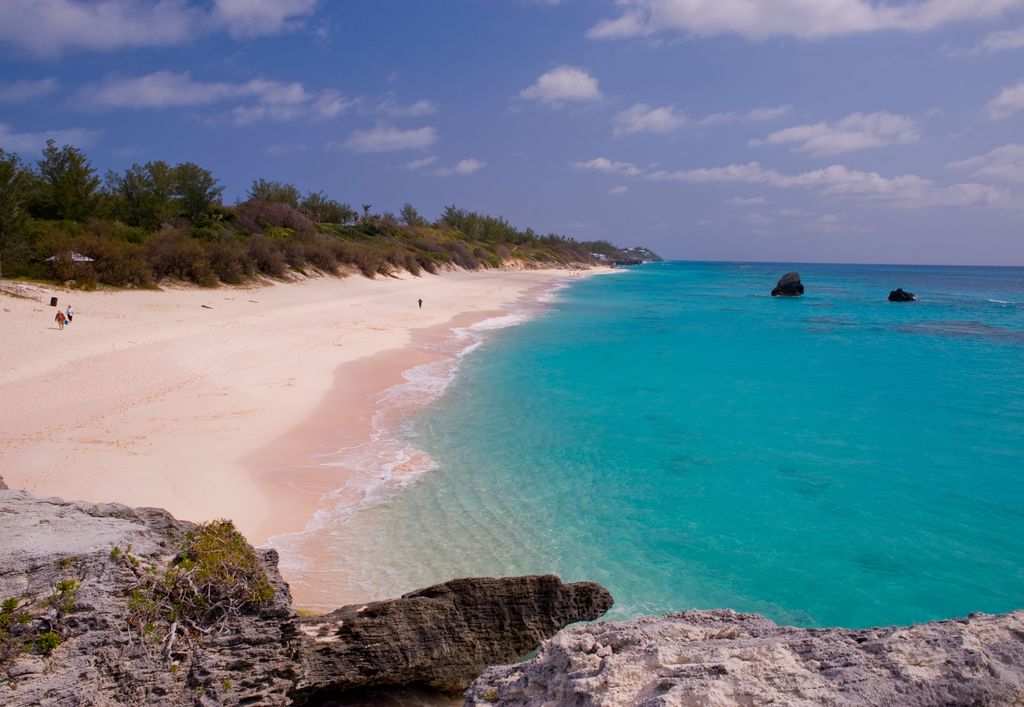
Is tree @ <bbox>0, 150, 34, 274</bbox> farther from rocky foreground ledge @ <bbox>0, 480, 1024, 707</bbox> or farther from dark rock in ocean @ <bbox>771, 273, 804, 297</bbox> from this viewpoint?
dark rock in ocean @ <bbox>771, 273, 804, 297</bbox>

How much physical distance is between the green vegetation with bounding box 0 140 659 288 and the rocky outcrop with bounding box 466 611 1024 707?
1044 inches

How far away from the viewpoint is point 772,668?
295 cm

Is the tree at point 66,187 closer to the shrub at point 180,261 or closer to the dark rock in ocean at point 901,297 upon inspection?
the shrub at point 180,261

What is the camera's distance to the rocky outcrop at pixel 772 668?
2771 mm

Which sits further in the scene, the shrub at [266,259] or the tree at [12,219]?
the shrub at [266,259]

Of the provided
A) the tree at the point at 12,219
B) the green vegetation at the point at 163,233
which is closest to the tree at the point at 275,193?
the green vegetation at the point at 163,233

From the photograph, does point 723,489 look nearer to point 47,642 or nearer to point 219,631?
point 219,631

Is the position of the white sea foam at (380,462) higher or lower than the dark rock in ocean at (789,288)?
lower

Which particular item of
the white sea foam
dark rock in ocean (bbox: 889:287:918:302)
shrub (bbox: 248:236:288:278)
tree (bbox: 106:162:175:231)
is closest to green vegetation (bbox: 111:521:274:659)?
the white sea foam

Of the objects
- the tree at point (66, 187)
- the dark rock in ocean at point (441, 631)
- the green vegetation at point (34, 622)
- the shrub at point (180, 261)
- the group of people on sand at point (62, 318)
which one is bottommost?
the dark rock in ocean at point (441, 631)

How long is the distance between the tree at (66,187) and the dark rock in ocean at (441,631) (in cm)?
3966

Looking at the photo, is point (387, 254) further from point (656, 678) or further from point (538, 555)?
point (656, 678)

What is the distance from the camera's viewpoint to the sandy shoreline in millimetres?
8500

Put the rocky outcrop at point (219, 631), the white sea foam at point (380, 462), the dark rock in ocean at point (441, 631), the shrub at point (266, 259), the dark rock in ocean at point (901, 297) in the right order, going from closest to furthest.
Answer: the rocky outcrop at point (219, 631) → the dark rock in ocean at point (441, 631) → the white sea foam at point (380, 462) → the shrub at point (266, 259) → the dark rock in ocean at point (901, 297)
